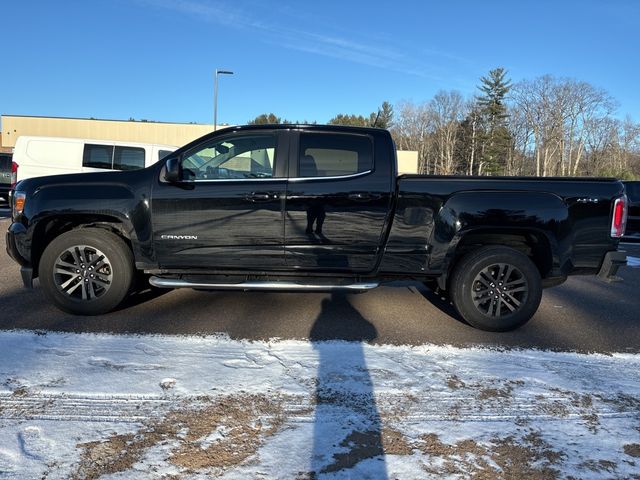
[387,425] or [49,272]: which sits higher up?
[49,272]

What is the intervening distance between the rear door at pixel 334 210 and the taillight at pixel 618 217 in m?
2.11

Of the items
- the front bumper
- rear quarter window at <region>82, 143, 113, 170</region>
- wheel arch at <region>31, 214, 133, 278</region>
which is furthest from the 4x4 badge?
rear quarter window at <region>82, 143, 113, 170</region>

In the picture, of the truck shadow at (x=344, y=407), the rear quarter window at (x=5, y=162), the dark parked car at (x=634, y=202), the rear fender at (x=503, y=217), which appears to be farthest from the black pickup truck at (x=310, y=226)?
the rear quarter window at (x=5, y=162)

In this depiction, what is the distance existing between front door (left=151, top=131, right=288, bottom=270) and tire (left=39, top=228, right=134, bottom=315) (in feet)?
1.44

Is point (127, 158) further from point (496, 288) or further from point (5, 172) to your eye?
point (496, 288)

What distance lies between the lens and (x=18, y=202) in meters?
4.92

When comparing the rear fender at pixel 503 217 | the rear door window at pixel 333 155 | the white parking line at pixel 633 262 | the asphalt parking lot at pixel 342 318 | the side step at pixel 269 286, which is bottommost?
the asphalt parking lot at pixel 342 318

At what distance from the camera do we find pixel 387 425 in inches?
117

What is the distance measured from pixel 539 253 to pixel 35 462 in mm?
4498

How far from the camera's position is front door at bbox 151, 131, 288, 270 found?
4.75m

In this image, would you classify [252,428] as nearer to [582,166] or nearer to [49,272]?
[49,272]

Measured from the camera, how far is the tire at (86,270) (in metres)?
4.82

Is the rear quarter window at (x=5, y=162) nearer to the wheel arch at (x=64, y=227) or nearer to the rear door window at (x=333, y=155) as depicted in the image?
the wheel arch at (x=64, y=227)

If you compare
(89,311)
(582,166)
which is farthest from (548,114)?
(89,311)
